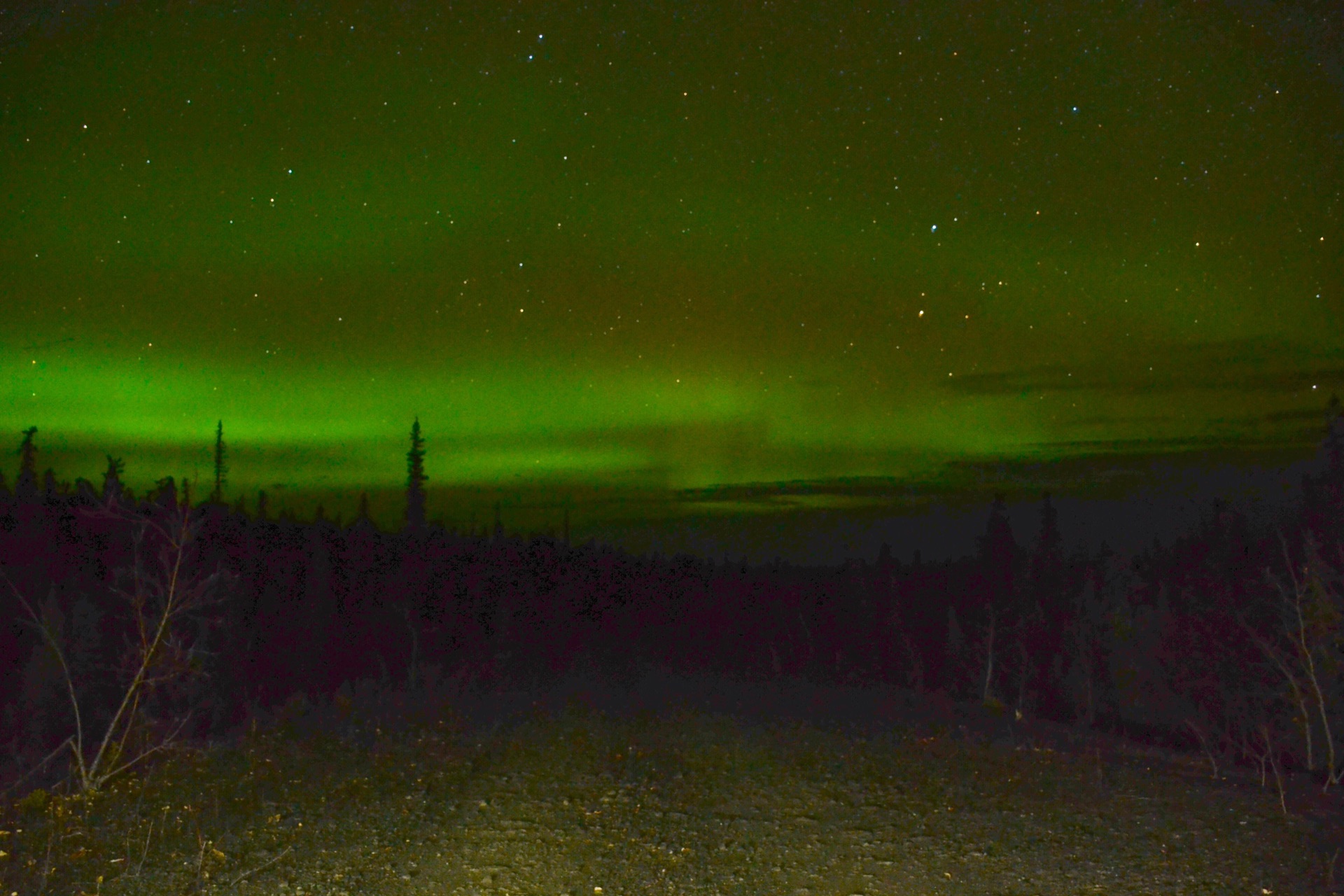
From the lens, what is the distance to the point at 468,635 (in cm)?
4991

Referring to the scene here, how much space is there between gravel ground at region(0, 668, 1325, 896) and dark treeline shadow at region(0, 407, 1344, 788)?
2447mm

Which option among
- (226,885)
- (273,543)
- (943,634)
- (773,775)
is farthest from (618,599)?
(226,885)

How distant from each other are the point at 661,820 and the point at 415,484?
72.7 meters

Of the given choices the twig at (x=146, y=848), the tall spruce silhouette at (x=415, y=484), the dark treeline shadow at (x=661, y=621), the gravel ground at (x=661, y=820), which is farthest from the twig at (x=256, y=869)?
the tall spruce silhouette at (x=415, y=484)

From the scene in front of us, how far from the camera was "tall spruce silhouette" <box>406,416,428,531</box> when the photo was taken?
80.8 metres

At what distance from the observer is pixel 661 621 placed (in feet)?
268

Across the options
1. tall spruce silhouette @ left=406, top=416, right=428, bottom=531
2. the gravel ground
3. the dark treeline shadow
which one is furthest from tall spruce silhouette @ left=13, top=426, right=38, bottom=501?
the gravel ground

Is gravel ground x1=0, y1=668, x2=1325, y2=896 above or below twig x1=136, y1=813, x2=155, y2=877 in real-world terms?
below

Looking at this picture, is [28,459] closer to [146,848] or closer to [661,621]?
[661,621]

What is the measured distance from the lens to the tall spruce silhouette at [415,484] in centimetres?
8081

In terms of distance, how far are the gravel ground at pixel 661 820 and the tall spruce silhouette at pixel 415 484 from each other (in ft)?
204

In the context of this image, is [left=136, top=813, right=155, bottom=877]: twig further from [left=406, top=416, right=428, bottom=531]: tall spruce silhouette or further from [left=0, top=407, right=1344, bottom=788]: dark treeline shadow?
[left=406, top=416, right=428, bottom=531]: tall spruce silhouette

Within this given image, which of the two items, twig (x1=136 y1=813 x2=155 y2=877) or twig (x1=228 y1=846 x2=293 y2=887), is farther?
twig (x1=136 y1=813 x2=155 y2=877)

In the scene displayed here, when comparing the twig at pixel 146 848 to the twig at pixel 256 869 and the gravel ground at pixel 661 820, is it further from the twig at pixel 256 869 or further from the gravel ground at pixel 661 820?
the twig at pixel 256 869
